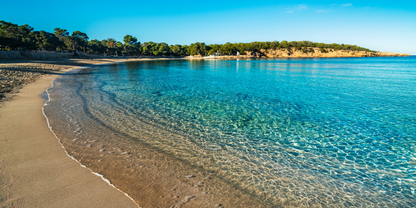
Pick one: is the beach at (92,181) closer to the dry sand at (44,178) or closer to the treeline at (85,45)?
the dry sand at (44,178)

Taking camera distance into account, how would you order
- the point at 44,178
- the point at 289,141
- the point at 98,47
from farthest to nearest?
the point at 98,47, the point at 289,141, the point at 44,178

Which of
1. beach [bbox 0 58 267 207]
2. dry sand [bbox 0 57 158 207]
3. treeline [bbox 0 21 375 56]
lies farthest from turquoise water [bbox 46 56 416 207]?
treeline [bbox 0 21 375 56]

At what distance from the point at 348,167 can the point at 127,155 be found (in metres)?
7.96

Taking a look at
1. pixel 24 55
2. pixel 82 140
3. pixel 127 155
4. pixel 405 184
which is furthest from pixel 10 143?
pixel 24 55

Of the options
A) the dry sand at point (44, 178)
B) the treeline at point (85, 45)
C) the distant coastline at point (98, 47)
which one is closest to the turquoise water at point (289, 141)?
the dry sand at point (44, 178)

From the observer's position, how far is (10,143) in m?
7.20

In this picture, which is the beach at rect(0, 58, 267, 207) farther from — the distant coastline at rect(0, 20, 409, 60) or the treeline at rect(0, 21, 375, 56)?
the treeline at rect(0, 21, 375, 56)

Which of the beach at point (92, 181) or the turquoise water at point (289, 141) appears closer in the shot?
the beach at point (92, 181)

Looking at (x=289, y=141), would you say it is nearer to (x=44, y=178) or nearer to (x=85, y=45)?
(x=44, y=178)

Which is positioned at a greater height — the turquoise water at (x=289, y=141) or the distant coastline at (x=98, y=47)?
the distant coastline at (x=98, y=47)

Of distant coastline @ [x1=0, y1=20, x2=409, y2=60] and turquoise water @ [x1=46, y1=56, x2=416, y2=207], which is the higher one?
distant coastline @ [x1=0, y1=20, x2=409, y2=60]

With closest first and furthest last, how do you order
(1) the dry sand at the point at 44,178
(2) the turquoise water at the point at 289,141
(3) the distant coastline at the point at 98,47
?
(1) the dry sand at the point at 44,178, (2) the turquoise water at the point at 289,141, (3) the distant coastline at the point at 98,47

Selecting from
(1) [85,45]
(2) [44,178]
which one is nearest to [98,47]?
(1) [85,45]

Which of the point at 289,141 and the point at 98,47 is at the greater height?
the point at 98,47
